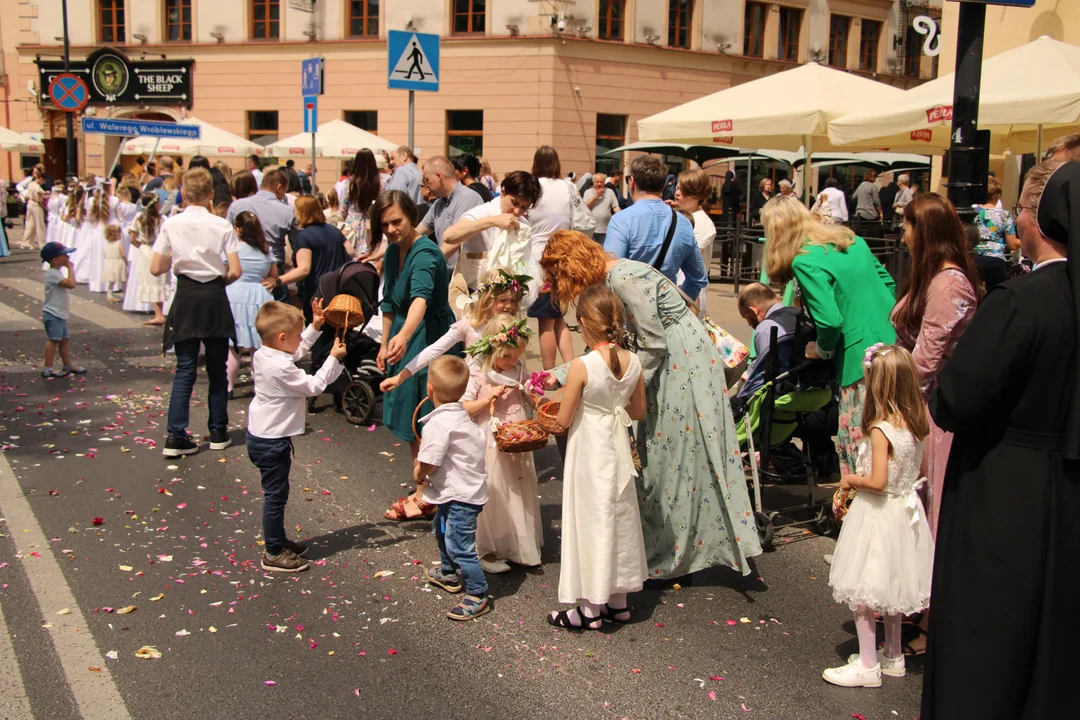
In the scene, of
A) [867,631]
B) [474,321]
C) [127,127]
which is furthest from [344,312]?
[127,127]

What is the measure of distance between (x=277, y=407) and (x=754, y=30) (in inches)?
1257

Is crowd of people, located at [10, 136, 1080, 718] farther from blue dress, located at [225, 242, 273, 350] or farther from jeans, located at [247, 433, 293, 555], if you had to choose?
blue dress, located at [225, 242, 273, 350]

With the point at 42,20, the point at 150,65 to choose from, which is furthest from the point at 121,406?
the point at 42,20

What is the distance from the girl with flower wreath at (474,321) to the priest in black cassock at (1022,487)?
9.65 feet

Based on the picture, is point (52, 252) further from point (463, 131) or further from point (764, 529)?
point (463, 131)

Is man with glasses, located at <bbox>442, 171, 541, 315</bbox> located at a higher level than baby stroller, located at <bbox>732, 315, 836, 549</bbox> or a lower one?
higher

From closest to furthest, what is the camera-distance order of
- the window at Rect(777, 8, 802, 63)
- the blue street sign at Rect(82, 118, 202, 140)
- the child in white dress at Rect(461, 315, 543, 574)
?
the child in white dress at Rect(461, 315, 543, 574) → the blue street sign at Rect(82, 118, 202, 140) → the window at Rect(777, 8, 802, 63)

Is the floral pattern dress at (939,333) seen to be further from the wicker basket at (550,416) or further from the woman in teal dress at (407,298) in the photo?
the woman in teal dress at (407,298)

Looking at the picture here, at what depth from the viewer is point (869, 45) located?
125ft

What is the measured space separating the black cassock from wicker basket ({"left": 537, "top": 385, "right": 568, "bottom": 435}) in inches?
73.6

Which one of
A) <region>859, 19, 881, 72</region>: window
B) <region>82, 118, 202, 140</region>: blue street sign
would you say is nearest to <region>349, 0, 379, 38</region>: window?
<region>82, 118, 202, 140</region>: blue street sign

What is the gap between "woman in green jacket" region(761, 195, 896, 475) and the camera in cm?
562

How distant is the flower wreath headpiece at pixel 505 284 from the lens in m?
5.72

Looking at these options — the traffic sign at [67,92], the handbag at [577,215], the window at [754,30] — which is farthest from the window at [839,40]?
the handbag at [577,215]
